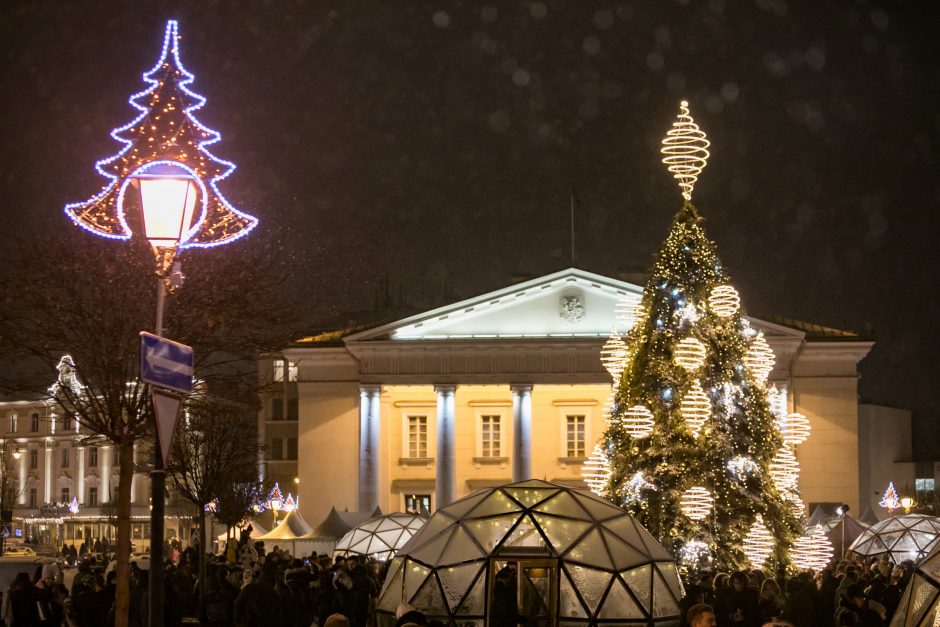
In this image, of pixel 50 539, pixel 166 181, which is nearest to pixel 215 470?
pixel 166 181

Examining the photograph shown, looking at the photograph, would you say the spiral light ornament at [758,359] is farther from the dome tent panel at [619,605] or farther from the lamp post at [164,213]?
the lamp post at [164,213]

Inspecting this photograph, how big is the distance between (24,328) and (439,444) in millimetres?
42386

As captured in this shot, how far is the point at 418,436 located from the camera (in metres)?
64.8

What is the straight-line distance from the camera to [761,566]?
23.4 metres

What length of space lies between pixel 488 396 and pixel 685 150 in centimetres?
3902

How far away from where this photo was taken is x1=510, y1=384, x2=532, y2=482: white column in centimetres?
5862

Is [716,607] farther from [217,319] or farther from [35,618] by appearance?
[35,618]

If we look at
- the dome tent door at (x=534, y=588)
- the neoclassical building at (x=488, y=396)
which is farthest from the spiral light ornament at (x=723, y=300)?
the neoclassical building at (x=488, y=396)

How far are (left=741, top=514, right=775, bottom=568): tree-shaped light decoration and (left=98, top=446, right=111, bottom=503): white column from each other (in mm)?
92467

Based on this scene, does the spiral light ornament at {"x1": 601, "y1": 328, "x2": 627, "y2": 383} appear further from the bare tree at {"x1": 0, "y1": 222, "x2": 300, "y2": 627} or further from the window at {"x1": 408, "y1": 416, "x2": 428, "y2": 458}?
the window at {"x1": 408, "y1": 416, "x2": 428, "y2": 458}

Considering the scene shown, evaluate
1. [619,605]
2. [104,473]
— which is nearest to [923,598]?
[619,605]

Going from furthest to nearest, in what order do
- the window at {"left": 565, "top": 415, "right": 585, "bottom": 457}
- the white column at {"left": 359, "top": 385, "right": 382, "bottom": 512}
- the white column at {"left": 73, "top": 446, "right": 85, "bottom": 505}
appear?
the white column at {"left": 73, "top": 446, "right": 85, "bottom": 505} < the window at {"left": 565, "top": 415, "right": 585, "bottom": 457} < the white column at {"left": 359, "top": 385, "right": 382, "bottom": 512}

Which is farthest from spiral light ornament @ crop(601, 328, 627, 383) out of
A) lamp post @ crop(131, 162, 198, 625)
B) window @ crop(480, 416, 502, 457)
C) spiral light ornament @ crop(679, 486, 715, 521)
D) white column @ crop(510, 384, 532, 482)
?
window @ crop(480, 416, 502, 457)

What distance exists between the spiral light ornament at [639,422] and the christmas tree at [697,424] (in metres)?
0.02
